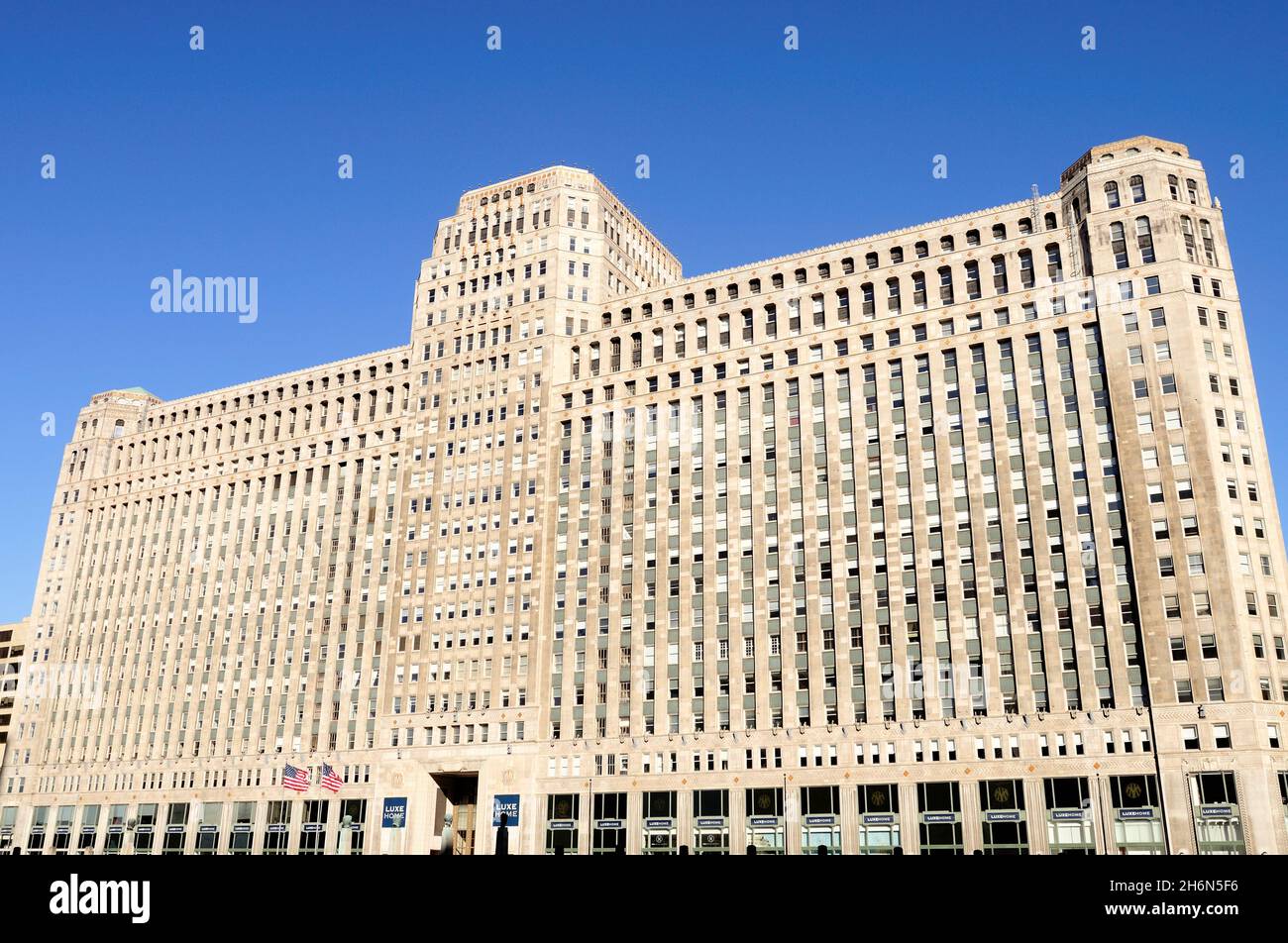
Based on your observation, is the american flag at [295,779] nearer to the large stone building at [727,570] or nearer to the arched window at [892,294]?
the large stone building at [727,570]

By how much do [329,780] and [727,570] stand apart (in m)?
45.8

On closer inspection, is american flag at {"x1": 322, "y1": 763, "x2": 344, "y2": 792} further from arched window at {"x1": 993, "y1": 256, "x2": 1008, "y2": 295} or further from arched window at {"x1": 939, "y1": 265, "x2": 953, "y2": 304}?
arched window at {"x1": 993, "y1": 256, "x2": 1008, "y2": 295}

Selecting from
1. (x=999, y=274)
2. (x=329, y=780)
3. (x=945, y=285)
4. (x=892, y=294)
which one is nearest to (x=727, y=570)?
(x=892, y=294)

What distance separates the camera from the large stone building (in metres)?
93.6

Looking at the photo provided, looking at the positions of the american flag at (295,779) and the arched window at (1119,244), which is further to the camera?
the american flag at (295,779)

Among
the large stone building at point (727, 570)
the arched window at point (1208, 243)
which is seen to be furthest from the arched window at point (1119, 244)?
the arched window at point (1208, 243)

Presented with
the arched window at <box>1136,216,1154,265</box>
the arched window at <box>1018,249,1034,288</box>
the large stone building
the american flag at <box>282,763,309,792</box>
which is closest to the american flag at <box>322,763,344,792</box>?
the american flag at <box>282,763,309,792</box>

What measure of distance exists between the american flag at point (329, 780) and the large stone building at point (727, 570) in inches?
262

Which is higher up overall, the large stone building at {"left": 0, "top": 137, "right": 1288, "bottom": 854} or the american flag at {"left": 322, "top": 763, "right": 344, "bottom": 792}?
the large stone building at {"left": 0, "top": 137, "right": 1288, "bottom": 854}

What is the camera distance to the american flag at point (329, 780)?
113 m

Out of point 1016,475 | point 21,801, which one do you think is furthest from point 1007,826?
point 21,801

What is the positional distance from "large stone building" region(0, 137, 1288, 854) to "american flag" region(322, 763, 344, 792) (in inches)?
262

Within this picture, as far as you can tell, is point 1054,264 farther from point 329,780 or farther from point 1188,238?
point 329,780

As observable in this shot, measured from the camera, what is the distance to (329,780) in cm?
11325
